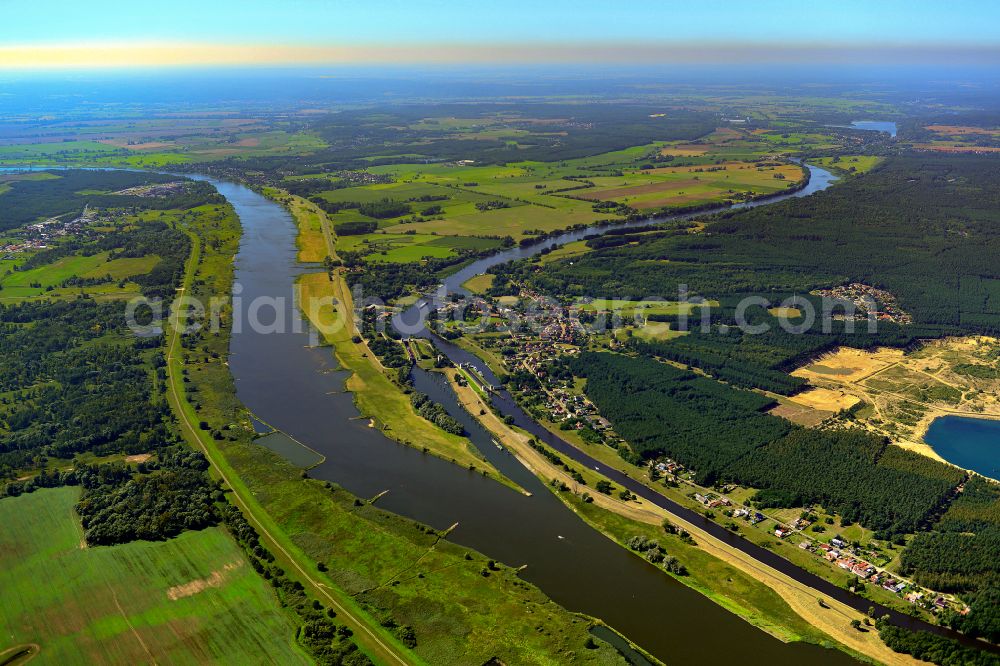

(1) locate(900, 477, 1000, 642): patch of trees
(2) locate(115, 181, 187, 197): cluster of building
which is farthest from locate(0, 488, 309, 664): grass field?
(2) locate(115, 181, 187, 197): cluster of building

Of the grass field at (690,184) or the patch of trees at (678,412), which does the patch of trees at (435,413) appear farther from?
the grass field at (690,184)

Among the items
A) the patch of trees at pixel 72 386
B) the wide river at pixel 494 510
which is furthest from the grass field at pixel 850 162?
the patch of trees at pixel 72 386

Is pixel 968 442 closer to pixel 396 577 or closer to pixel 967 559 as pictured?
pixel 967 559

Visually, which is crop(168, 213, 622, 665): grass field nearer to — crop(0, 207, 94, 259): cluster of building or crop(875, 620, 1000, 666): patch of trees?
crop(875, 620, 1000, 666): patch of trees

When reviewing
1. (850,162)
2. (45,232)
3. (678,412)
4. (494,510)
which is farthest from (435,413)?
(850,162)

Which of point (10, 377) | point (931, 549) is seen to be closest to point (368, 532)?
point (931, 549)
